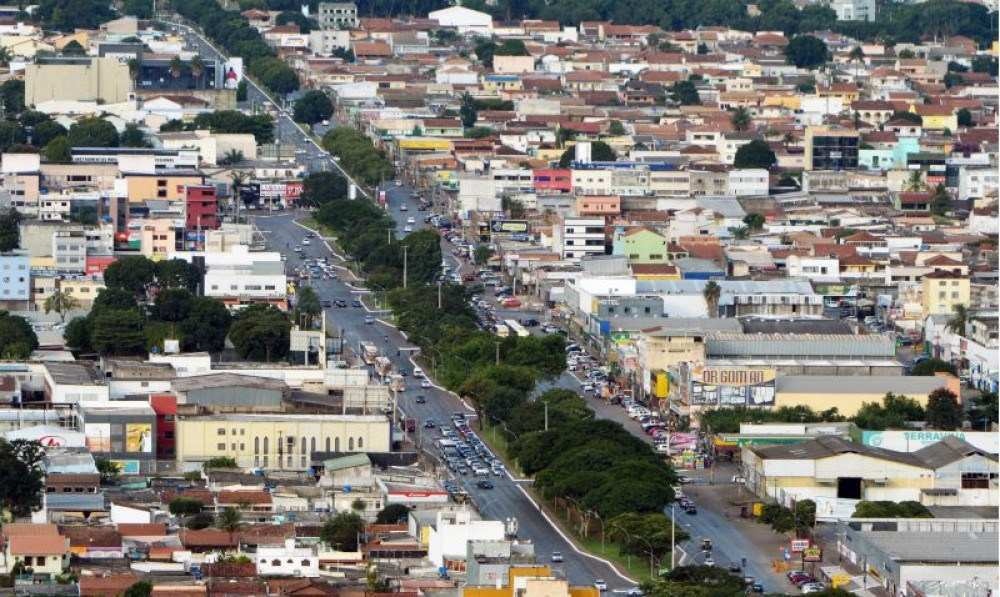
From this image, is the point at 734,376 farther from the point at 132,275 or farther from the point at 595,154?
the point at 595,154

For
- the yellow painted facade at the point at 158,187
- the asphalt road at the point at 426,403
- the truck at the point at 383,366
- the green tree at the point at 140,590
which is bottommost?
the asphalt road at the point at 426,403

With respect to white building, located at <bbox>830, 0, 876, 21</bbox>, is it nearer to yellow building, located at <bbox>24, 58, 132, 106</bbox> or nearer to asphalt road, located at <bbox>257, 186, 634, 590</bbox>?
yellow building, located at <bbox>24, 58, 132, 106</bbox>

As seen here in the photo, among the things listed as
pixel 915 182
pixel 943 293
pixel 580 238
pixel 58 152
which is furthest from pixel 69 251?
pixel 915 182

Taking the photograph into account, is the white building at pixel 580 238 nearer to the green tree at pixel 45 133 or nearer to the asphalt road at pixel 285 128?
the asphalt road at pixel 285 128

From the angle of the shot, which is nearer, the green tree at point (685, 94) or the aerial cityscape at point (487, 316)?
the aerial cityscape at point (487, 316)

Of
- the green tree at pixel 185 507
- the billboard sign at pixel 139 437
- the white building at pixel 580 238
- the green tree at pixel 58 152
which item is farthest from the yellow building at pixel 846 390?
the green tree at pixel 58 152

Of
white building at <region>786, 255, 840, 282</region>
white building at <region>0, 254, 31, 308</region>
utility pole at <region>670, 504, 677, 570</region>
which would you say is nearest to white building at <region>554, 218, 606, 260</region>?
white building at <region>786, 255, 840, 282</region>
